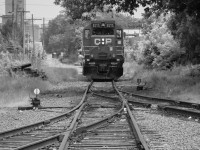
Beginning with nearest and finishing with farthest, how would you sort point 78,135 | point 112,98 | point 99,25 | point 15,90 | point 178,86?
1. point 78,135
2. point 112,98
3. point 15,90
4. point 178,86
5. point 99,25

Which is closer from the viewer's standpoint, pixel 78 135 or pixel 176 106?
pixel 78 135

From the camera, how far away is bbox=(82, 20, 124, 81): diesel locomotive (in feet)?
82.4

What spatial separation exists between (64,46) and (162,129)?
330 ft

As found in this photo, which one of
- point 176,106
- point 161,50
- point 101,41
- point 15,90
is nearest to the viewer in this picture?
point 176,106

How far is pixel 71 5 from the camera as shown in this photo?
67.7 ft

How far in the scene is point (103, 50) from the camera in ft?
83.4

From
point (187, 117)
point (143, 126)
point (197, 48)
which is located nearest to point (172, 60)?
point (197, 48)

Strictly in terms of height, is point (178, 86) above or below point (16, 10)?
below

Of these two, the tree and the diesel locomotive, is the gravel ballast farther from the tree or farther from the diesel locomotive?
the diesel locomotive

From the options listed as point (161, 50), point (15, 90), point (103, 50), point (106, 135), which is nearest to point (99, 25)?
point (103, 50)

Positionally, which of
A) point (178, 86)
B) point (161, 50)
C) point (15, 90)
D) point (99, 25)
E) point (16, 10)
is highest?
point (16, 10)

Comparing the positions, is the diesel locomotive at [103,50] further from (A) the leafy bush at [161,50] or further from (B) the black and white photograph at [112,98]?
(A) the leafy bush at [161,50]

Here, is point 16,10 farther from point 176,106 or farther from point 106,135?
point 106,135

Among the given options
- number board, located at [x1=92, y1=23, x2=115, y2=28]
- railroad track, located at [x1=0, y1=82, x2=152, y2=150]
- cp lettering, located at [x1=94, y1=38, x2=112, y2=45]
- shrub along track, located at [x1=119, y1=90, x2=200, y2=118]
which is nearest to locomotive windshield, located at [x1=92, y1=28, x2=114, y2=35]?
number board, located at [x1=92, y1=23, x2=115, y2=28]
